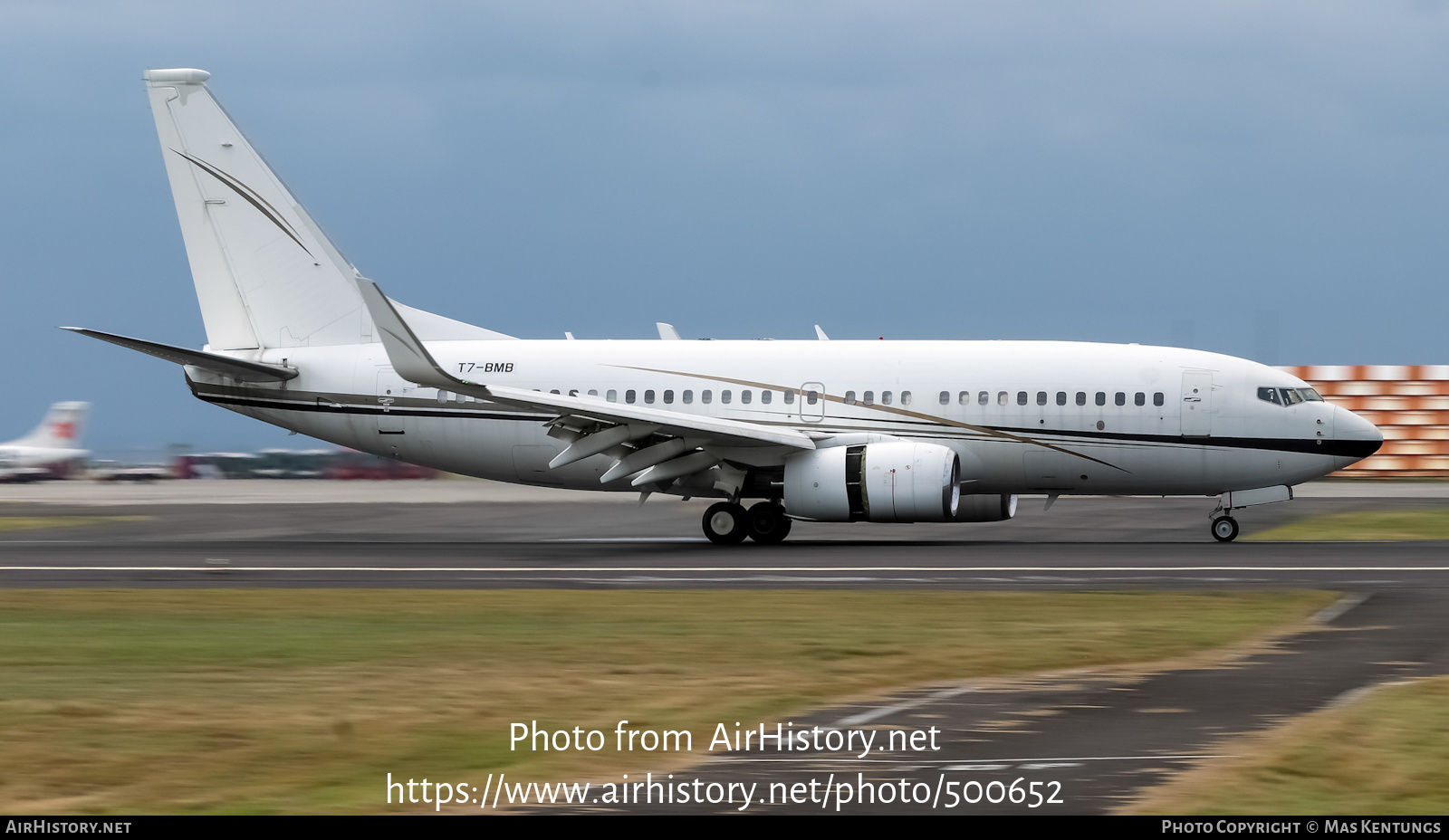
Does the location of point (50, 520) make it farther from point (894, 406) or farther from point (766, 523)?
point (894, 406)

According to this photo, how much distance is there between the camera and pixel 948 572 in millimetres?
23109

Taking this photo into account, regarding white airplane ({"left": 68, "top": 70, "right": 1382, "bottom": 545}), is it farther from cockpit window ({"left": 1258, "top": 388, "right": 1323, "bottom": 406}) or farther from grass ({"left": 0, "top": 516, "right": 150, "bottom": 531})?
grass ({"left": 0, "top": 516, "right": 150, "bottom": 531})

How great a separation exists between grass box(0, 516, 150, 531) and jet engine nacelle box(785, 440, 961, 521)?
20.5m

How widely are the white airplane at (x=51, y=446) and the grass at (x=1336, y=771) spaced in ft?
257

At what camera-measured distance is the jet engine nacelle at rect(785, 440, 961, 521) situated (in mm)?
27406

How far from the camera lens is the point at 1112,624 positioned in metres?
16.5

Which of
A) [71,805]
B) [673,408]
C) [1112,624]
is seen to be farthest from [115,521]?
[71,805]

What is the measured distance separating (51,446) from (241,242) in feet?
182

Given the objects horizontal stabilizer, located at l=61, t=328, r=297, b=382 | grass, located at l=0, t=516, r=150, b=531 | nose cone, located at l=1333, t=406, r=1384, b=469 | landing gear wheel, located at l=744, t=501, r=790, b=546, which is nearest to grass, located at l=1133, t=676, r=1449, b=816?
nose cone, located at l=1333, t=406, r=1384, b=469

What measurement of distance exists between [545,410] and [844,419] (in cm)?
579

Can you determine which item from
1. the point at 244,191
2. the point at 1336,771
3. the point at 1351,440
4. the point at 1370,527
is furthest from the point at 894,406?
the point at 1336,771

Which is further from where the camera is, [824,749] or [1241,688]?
[1241,688]
